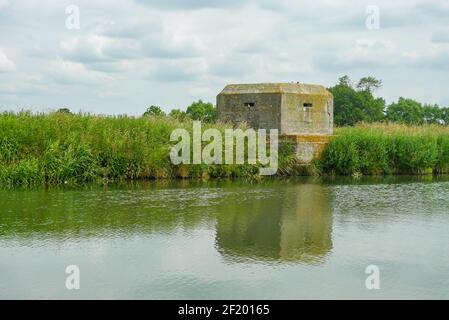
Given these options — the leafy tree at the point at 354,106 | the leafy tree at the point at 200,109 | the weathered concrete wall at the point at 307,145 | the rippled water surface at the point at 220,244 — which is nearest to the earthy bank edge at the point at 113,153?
the weathered concrete wall at the point at 307,145

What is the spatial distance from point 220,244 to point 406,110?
49637 mm

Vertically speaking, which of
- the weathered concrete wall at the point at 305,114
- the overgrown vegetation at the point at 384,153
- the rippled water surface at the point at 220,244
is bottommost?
the rippled water surface at the point at 220,244

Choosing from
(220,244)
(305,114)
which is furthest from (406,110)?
(220,244)

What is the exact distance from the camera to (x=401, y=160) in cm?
2108

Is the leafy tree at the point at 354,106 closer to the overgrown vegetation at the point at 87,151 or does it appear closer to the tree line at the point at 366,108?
the tree line at the point at 366,108

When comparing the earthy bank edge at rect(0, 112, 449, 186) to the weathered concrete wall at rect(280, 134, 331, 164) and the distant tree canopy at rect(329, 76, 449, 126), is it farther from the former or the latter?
the distant tree canopy at rect(329, 76, 449, 126)

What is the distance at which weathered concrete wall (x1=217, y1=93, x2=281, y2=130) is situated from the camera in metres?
21.3

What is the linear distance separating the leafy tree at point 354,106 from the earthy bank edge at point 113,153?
83.8ft

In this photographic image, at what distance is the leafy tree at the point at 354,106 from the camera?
4625 cm

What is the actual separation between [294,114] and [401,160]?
383 cm

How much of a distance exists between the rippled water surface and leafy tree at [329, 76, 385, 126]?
33601 millimetres
